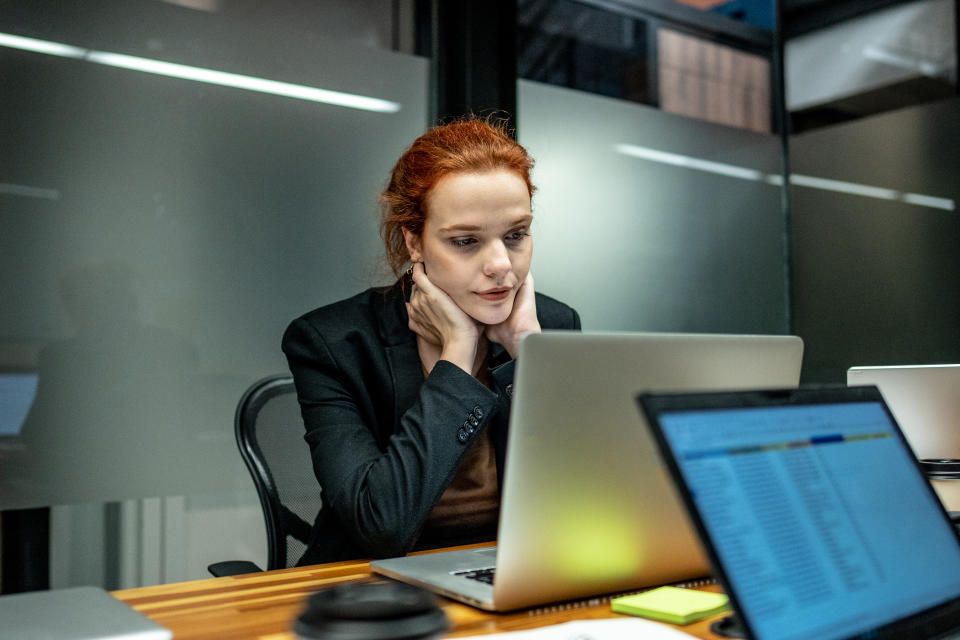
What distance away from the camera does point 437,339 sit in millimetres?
1587

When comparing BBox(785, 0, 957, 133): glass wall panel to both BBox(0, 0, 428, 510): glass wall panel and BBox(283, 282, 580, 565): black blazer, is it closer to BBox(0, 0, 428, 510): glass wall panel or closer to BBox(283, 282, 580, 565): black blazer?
BBox(0, 0, 428, 510): glass wall panel

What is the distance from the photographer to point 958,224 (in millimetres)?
3189

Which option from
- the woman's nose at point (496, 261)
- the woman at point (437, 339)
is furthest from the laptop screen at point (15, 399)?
the woman's nose at point (496, 261)

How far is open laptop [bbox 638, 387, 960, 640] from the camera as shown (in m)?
0.61

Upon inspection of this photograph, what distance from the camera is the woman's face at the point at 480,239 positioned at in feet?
5.05

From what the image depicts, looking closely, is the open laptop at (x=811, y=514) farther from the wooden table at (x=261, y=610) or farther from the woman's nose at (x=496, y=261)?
the woman's nose at (x=496, y=261)

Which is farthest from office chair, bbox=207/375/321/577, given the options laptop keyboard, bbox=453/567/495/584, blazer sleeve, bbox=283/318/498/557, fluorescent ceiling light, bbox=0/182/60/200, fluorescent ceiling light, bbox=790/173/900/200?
fluorescent ceiling light, bbox=790/173/900/200

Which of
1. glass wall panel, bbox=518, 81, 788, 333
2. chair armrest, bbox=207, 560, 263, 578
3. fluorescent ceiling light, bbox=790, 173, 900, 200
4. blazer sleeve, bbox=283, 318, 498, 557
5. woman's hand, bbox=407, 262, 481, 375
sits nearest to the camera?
blazer sleeve, bbox=283, 318, 498, 557

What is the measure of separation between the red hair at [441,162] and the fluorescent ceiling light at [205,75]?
38.8 inches

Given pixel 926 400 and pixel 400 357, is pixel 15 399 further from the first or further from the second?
pixel 926 400

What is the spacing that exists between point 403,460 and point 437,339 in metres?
0.38

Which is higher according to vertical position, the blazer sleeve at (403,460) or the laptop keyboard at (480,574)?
the blazer sleeve at (403,460)

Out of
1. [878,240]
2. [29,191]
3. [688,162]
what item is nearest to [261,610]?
[29,191]

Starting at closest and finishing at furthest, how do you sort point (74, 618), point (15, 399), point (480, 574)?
point (74, 618), point (480, 574), point (15, 399)
